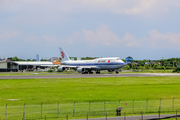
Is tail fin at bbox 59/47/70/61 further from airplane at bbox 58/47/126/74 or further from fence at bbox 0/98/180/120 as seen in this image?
fence at bbox 0/98/180/120

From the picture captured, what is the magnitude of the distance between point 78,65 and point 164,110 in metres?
100

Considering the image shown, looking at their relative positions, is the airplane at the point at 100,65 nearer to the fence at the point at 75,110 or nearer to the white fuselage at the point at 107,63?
the white fuselage at the point at 107,63

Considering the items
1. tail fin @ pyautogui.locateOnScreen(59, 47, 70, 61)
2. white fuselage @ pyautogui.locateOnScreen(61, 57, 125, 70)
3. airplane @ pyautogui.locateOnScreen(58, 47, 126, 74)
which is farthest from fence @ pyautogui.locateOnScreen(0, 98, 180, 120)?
tail fin @ pyautogui.locateOnScreen(59, 47, 70, 61)

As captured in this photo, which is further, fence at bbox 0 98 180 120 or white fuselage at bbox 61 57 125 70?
white fuselage at bbox 61 57 125 70

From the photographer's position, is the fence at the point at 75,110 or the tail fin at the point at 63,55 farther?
the tail fin at the point at 63,55

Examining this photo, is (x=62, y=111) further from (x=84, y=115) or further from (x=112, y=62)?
(x=112, y=62)

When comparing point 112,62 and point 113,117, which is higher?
point 112,62

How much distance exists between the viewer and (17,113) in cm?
3797

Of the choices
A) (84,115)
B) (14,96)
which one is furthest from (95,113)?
(14,96)

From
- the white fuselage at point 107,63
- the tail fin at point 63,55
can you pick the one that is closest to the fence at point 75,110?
the white fuselage at point 107,63

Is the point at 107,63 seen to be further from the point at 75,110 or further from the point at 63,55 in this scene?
the point at 75,110

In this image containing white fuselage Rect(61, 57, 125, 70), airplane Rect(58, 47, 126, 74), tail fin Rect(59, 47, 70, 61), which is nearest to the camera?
white fuselage Rect(61, 57, 125, 70)

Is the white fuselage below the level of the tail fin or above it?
below

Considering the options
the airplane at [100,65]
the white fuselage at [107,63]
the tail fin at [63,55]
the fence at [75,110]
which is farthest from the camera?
the tail fin at [63,55]
